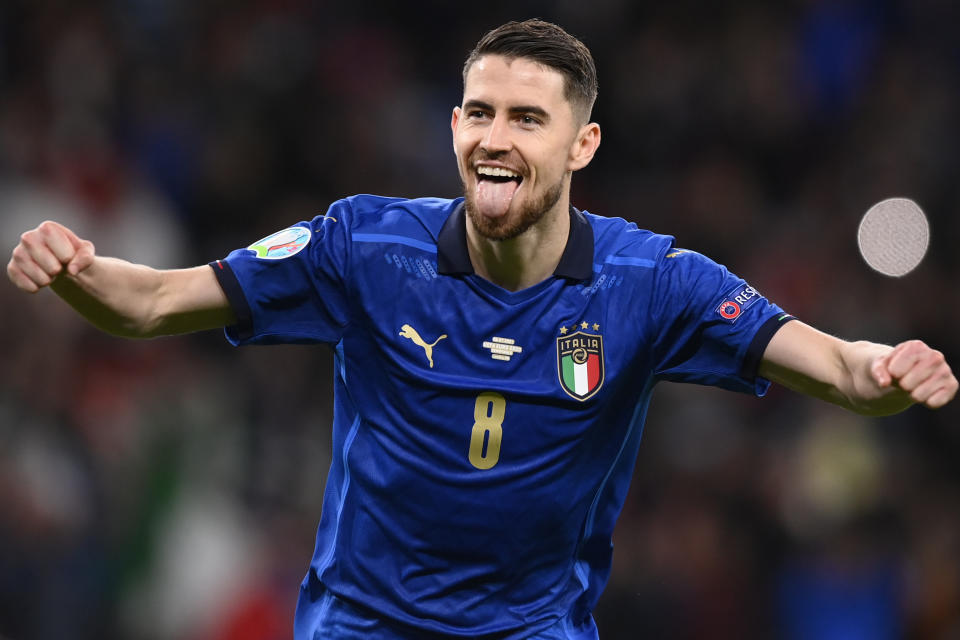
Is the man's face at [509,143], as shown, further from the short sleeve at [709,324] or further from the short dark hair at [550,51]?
the short sleeve at [709,324]

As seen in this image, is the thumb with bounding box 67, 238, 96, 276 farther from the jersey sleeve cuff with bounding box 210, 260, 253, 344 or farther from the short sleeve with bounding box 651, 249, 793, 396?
the short sleeve with bounding box 651, 249, 793, 396

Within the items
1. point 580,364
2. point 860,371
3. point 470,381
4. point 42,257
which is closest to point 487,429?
point 470,381

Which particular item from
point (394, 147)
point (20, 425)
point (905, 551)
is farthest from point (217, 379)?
point (905, 551)

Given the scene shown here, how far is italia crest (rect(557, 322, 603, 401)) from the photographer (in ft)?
12.4

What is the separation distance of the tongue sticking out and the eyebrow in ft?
0.68

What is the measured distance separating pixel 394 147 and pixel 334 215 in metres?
5.78

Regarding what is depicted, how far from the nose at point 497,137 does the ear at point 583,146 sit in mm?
270

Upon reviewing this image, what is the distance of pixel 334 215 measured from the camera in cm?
392

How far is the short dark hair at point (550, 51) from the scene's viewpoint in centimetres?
385

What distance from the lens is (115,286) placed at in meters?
3.51

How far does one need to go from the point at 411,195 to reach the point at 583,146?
17.8ft

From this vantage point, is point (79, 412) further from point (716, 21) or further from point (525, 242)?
point (716, 21)

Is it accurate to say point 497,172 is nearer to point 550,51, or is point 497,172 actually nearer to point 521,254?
point 521,254

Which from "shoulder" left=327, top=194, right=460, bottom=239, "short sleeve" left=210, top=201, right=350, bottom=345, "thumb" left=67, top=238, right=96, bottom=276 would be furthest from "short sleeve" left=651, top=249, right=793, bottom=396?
"thumb" left=67, top=238, right=96, bottom=276
